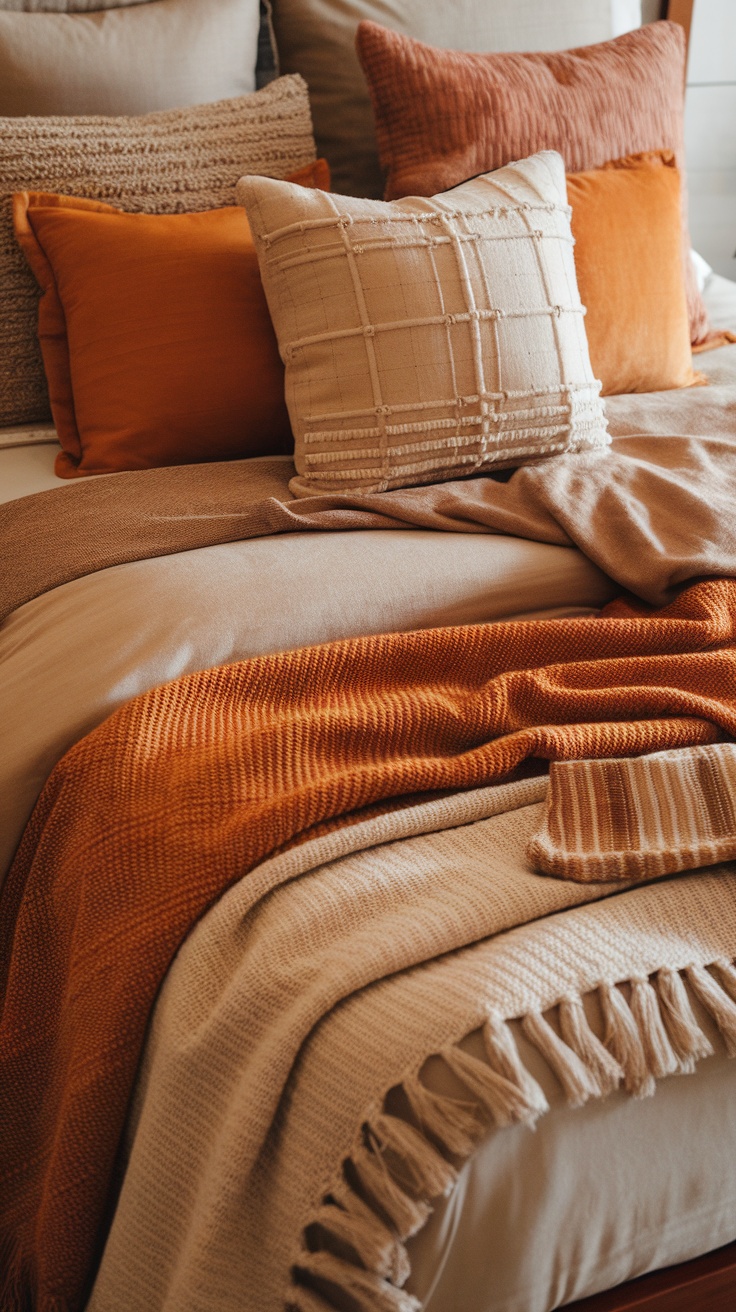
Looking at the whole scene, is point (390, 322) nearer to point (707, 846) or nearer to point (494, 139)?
point (494, 139)

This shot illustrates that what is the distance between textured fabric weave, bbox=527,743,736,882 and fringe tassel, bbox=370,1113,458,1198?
205mm

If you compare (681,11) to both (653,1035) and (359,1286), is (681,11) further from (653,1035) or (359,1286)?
(359,1286)

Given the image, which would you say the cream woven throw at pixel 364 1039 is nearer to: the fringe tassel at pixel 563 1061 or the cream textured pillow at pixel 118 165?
the fringe tassel at pixel 563 1061

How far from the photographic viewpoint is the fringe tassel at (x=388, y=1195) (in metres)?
0.59

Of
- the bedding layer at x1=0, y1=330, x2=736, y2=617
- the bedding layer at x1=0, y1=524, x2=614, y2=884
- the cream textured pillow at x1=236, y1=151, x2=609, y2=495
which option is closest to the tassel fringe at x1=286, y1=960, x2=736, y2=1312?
the bedding layer at x1=0, y1=524, x2=614, y2=884

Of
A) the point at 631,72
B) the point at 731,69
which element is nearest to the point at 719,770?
the point at 631,72

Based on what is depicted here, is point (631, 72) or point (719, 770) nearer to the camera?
point (719, 770)

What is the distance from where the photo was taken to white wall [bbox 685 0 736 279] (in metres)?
Answer: 2.62

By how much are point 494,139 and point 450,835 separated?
1.29 m

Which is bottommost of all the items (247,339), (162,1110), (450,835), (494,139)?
(162,1110)

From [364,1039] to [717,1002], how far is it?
22 centimetres

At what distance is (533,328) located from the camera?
130 centimetres

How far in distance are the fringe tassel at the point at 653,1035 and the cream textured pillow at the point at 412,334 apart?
29.9 inches

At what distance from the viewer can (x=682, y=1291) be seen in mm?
710
